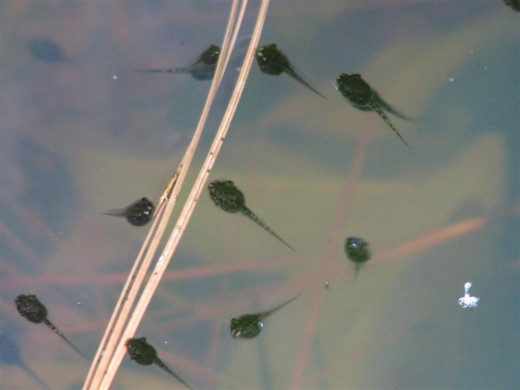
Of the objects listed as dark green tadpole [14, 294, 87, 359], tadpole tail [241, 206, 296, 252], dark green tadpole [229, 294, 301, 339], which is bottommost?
dark green tadpole [14, 294, 87, 359]

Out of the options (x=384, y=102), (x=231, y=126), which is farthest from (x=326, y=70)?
(x=231, y=126)

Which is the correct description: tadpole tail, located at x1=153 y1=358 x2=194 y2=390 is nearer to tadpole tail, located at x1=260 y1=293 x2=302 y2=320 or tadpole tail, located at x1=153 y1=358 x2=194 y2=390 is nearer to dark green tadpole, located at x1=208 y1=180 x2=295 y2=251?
tadpole tail, located at x1=260 y1=293 x2=302 y2=320

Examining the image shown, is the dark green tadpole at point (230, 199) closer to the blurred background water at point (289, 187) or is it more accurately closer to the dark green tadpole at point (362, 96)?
the blurred background water at point (289, 187)

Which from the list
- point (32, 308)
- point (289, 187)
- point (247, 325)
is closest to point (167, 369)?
point (247, 325)

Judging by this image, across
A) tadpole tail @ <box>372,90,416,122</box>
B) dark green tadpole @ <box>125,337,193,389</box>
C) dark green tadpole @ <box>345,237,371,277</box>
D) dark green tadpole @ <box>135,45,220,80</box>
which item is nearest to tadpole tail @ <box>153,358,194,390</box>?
dark green tadpole @ <box>125,337,193,389</box>

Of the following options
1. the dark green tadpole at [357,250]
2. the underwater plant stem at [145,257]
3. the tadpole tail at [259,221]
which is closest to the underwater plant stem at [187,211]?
the underwater plant stem at [145,257]
